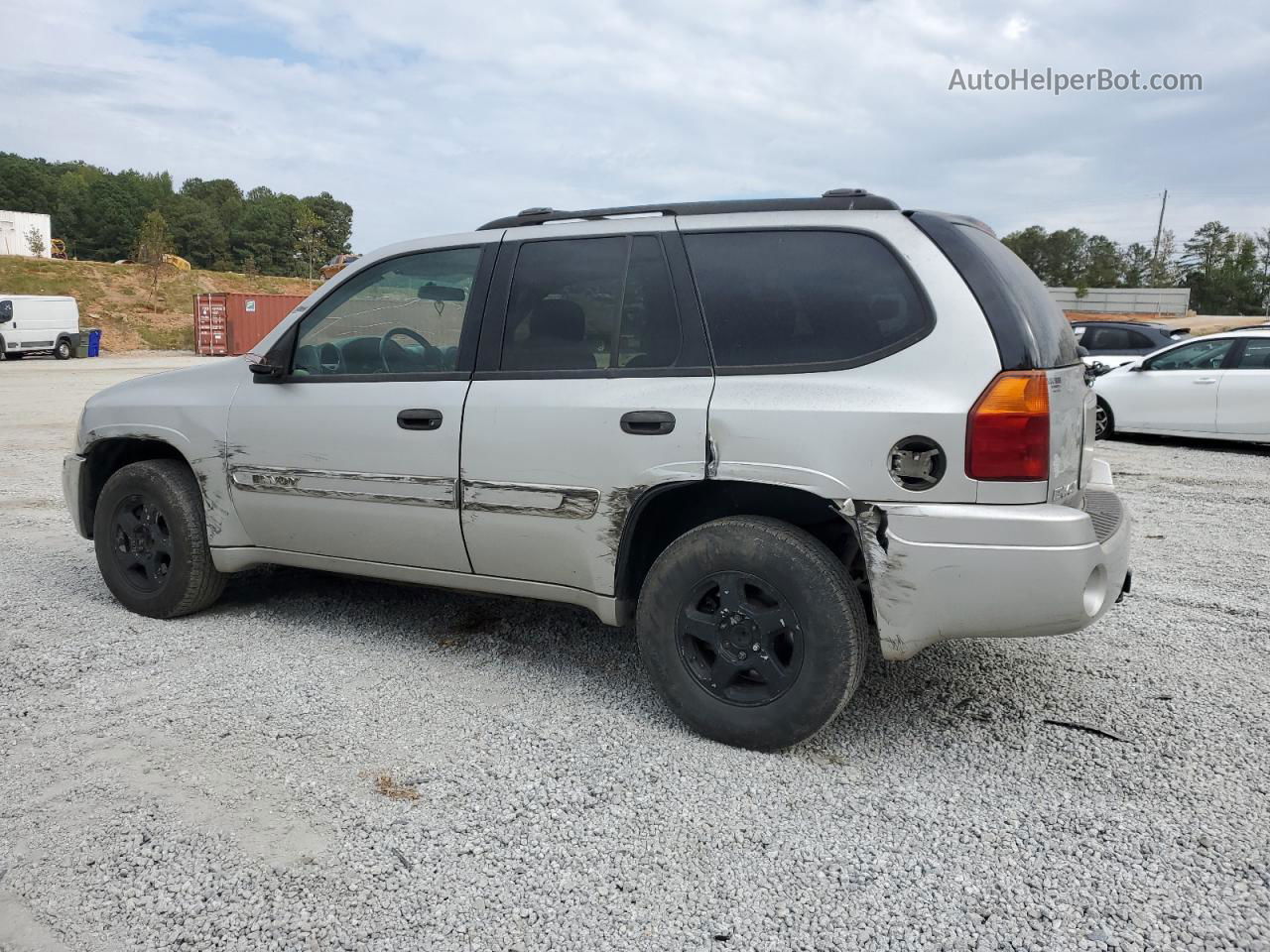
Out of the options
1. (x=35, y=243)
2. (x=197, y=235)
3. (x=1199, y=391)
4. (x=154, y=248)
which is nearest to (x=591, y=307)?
(x=1199, y=391)

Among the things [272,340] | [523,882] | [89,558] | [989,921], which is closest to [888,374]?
[989,921]

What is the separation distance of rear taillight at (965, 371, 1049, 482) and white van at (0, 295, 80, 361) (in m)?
31.4

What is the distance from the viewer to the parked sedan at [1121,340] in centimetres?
1462

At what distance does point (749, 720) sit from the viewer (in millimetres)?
3193

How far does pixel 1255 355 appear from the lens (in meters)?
11.1

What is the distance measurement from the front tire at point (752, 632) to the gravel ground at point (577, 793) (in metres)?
0.16

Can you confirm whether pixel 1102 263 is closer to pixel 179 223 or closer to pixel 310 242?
pixel 310 242

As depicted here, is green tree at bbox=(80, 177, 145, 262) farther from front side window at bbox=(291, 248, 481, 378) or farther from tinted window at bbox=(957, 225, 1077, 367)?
tinted window at bbox=(957, 225, 1077, 367)

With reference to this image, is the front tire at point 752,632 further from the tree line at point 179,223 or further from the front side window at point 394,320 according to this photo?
the tree line at point 179,223

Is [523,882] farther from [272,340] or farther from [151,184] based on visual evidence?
[151,184]

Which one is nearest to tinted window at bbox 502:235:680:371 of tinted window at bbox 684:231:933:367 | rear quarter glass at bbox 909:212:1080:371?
tinted window at bbox 684:231:933:367

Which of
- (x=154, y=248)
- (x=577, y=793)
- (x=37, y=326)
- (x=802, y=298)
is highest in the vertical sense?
(x=154, y=248)

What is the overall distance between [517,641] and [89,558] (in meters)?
3.13

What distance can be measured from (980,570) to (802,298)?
1.05m
